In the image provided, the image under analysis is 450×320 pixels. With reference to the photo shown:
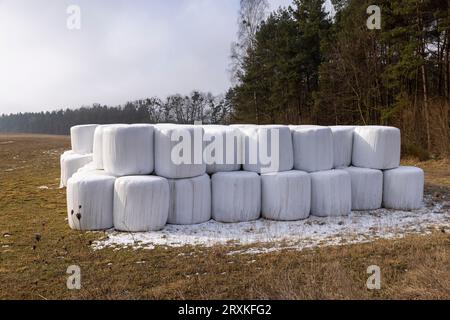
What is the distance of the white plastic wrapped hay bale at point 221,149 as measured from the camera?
5.62m

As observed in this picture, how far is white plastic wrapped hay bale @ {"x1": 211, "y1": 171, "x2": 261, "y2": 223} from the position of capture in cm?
550

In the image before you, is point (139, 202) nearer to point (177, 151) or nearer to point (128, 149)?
point (128, 149)

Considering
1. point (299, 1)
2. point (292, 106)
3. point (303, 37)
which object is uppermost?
point (299, 1)

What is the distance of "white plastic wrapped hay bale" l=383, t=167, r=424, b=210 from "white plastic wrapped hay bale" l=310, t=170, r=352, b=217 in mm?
902

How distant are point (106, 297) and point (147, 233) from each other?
1.89 meters

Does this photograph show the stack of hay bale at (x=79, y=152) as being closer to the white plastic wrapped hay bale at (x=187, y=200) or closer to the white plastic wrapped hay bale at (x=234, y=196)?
the white plastic wrapped hay bale at (x=187, y=200)

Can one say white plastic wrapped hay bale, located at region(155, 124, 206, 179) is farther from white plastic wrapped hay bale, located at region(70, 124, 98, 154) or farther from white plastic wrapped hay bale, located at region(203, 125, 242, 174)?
white plastic wrapped hay bale, located at region(70, 124, 98, 154)

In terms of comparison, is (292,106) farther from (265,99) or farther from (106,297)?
(106,297)

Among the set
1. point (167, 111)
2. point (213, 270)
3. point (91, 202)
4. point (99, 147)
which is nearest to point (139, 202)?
point (91, 202)

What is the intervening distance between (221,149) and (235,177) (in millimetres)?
462

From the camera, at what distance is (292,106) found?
22297 millimetres

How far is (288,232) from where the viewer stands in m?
5.07

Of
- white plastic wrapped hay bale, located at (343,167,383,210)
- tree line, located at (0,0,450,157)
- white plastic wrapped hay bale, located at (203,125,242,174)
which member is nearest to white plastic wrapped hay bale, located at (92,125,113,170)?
white plastic wrapped hay bale, located at (203,125,242,174)
